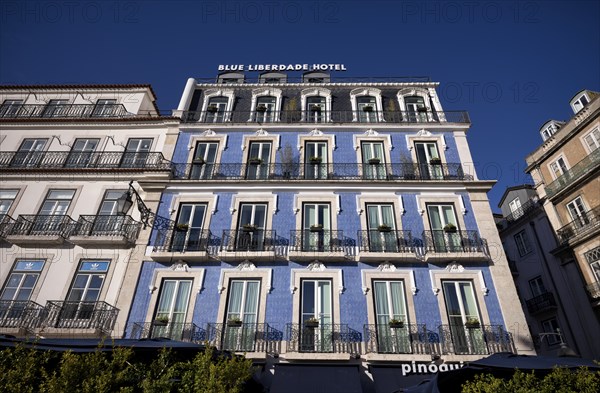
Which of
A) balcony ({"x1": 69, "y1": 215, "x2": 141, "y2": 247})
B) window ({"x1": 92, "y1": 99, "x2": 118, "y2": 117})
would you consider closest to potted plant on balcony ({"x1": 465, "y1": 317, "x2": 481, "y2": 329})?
balcony ({"x1": 69, "y1": 215, "x2": 141, "y2": 247})

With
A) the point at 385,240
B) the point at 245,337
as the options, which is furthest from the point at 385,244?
the point at 245,337

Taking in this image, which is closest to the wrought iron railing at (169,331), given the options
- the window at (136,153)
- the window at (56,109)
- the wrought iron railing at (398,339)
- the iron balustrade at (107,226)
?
the iron balustrade at (107,226)

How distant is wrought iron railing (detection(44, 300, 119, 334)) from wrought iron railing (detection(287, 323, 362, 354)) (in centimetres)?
658

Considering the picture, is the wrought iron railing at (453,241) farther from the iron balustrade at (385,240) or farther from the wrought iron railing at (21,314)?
the wrought iron railing at (21,314)

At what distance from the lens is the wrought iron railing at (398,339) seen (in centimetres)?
1273

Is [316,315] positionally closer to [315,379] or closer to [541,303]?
[315,379]

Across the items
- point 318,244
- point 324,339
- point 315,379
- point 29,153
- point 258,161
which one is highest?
point 29,153

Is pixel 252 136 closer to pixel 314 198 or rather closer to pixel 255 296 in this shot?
pixel 314 198

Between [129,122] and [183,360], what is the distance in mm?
14167

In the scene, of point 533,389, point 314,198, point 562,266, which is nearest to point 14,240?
point 314,198

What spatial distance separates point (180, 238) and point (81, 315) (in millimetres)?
4451

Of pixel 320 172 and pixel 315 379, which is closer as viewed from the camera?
pixel 315 379

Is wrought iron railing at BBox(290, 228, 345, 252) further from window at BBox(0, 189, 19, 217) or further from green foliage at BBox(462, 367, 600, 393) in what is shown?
window at BBox(0, 189, 19, 217)

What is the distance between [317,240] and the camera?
50.3 feet
